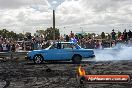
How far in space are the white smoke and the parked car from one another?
3.34m

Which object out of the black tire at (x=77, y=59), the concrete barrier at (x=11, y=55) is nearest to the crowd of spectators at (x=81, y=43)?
the concrete barrier at (x=11, y=55)

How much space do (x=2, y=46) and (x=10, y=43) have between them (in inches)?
48.7

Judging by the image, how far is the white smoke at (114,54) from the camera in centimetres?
2711

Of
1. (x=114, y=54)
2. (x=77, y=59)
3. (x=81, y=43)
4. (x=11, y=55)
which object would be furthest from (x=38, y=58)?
(x=81, y=43)

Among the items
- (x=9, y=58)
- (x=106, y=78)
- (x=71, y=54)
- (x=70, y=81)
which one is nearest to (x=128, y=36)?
(x=71, y=54)

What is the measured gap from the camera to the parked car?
78.6ft

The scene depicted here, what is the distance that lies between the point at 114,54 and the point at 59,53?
5545 mm

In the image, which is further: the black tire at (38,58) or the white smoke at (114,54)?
the white smoke at (114,54)

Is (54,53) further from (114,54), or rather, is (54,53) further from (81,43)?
(81,43)

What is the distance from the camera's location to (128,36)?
93.0 feet

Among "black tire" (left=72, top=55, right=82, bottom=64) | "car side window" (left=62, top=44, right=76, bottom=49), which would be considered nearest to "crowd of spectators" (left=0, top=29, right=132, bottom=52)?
"car side window" (left=62, top=44, right=76, bottom=49)

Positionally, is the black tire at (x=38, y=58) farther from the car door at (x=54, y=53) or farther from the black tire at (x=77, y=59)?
the black tire at (x=77, y=59)

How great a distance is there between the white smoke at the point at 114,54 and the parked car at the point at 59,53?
334 centimetres

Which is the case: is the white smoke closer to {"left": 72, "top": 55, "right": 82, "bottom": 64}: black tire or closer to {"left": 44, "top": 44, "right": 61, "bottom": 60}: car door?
{"left": 72, "top": 55, "right": 82, "bottom": 64}: black tire
